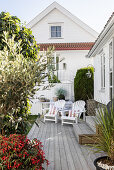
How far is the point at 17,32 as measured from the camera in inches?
139

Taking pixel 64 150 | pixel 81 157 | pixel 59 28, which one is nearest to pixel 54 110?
pixel 64 150

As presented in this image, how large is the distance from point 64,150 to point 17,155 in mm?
2592

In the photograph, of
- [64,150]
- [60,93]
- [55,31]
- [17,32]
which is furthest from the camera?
[55,31]

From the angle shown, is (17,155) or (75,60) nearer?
(17,155)

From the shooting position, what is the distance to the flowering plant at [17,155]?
9.78ft

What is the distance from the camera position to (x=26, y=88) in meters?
2.70

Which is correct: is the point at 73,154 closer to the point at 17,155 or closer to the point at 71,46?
the point at 17,155

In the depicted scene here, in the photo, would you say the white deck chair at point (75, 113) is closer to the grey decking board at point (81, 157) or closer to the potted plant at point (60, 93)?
the grey decking board at point (81, 157)

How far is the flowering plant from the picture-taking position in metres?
2.98

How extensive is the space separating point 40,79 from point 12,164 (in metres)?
1.39

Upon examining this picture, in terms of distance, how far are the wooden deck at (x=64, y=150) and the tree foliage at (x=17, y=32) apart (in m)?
2.20

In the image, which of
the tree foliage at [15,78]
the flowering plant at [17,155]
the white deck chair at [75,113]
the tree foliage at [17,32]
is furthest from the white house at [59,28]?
the tree foliage at [15,78]

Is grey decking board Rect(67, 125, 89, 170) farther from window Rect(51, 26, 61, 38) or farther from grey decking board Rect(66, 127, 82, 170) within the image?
window Rect(51, 26, 61, 38)

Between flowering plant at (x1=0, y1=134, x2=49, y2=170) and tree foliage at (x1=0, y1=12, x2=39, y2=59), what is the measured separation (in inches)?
57.7
